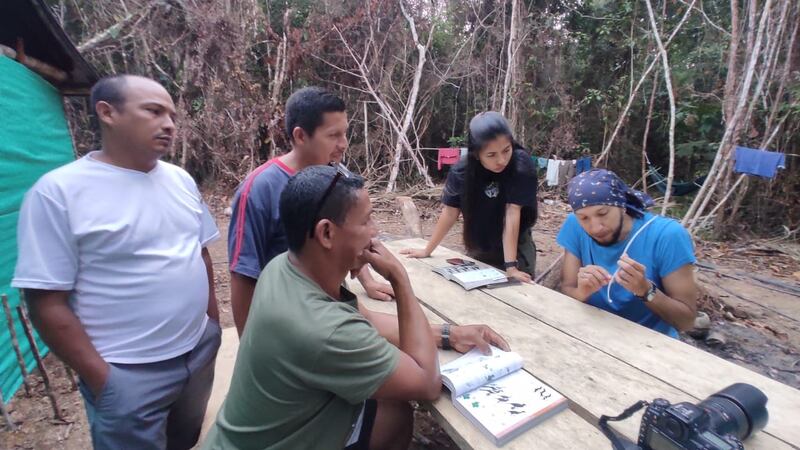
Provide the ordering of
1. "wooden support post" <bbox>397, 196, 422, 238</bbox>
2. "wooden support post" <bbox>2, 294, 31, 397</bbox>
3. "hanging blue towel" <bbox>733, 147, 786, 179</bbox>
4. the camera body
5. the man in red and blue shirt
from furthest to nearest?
"hanging blue towel" <bbox>733, 147, 786, 179</bbox>
"wooden support post" <bbox>397, 196, 422, 238</bbox>
"wooden support post" <bbox>2, 294, 31, 397</bbox>
the man in red and blue shirt
the camera body

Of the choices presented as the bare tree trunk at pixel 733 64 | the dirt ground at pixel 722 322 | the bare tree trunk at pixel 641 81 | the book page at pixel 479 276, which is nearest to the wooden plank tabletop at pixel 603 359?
the book page at pixel 479 276

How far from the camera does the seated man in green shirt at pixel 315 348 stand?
42.9 inches

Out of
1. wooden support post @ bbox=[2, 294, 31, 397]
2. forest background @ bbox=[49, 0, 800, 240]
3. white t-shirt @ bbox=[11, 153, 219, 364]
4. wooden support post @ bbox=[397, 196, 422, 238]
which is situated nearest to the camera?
white t-shirt @ bbox=[11, 153, 219, 364]

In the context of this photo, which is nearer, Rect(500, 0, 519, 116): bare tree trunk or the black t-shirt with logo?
the black t-shirt with logo

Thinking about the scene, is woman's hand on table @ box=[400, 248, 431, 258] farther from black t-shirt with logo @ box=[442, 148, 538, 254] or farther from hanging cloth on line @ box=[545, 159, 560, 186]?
hanging cloth on line @ box=[545, 159, 560, 186]

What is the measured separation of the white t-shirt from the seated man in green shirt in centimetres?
56

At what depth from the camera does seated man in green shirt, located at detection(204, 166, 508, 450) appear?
109 centimetres

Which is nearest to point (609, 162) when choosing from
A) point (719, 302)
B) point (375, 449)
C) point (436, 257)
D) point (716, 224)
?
point (716, 224)

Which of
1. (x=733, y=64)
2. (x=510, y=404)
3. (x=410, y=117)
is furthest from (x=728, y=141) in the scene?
(x=510, y=404)

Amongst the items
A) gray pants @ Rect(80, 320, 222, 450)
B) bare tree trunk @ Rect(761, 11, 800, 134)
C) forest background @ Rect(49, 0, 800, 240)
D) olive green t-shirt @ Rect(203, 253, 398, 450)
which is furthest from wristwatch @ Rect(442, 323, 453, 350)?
bare tree trunk @ Rect(761, 11, 800, 134)

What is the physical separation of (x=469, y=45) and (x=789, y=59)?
17.6 ft

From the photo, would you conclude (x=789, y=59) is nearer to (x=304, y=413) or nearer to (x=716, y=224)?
(x=716, y=224)

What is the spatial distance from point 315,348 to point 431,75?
8.58 metres

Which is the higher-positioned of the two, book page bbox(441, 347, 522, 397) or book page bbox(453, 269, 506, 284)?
book page bbox(453, 269, 506, 284)
